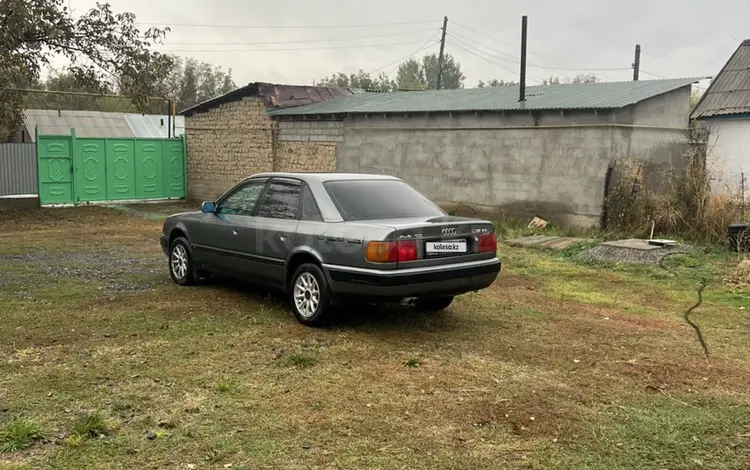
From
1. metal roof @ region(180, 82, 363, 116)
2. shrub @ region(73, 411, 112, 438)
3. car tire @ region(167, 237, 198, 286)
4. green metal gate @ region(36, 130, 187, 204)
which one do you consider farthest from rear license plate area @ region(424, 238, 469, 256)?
green metal gate @ region(36, 130, 187, 204)

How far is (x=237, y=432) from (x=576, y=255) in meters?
8.54

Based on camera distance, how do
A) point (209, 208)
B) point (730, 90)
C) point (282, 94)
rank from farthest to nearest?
point (282, 94) → point (730, 90) → point (209, 208)

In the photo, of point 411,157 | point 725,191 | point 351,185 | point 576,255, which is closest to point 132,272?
point 351,185

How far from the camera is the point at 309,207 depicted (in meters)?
6.73

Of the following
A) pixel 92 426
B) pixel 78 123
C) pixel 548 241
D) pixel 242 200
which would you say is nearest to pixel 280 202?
pixel 242 200

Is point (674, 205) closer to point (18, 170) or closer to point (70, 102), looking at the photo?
point (18, 170)

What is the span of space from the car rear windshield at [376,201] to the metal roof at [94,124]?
2853cm

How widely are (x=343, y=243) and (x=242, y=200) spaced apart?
200cm

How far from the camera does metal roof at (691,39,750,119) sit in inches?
717

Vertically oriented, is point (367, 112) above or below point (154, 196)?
above

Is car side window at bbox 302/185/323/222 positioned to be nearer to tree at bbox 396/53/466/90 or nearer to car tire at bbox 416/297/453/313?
car tire at bbox 416/297/453/313

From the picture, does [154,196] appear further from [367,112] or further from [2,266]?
[2,266]

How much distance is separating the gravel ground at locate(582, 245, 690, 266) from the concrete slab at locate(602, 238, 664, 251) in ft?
0.22

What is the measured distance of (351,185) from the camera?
6.97 m
